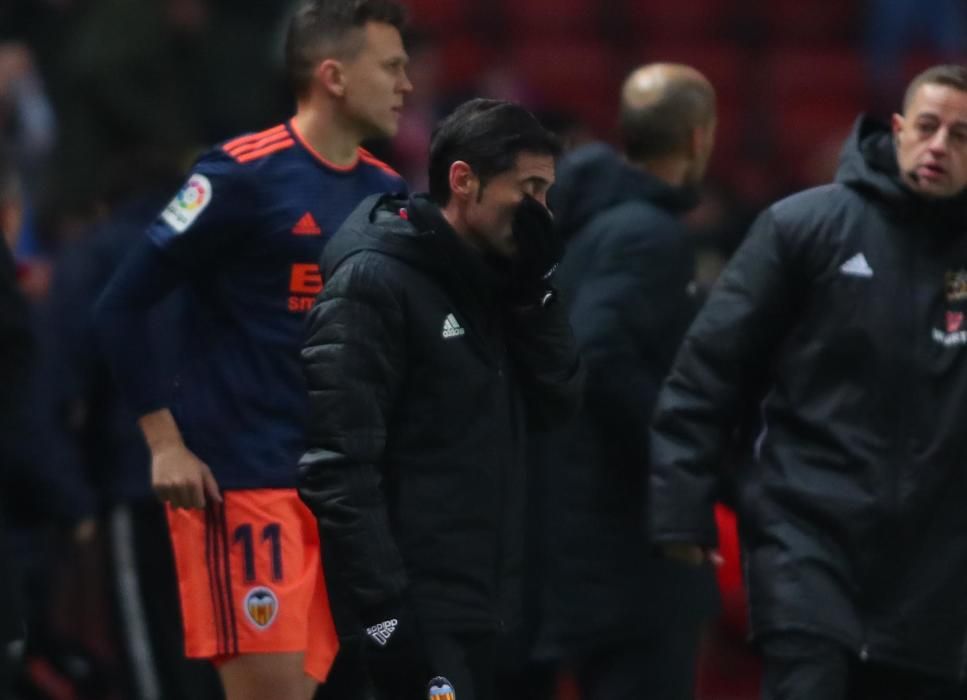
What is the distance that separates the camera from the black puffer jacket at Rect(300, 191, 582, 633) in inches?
192

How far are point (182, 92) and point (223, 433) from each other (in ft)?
22.8

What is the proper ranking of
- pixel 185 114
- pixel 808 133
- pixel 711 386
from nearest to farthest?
1. pixel 711 386
2. pixel 185 114
3. pixel 808 133

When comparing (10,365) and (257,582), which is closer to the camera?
(10,365)

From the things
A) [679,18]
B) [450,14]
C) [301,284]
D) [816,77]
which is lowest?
[816,77]

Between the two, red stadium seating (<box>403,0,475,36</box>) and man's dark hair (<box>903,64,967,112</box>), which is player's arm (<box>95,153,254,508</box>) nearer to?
man's dark hair (<box>903,64,967,112</box>)

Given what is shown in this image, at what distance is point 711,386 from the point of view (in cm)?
562

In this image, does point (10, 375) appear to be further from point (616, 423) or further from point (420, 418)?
point (616, 423)

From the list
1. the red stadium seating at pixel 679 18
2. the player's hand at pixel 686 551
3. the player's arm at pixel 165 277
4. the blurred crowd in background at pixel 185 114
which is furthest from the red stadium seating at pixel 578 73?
the player's hand at pixel 686 551

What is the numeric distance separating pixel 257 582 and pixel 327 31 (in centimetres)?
132

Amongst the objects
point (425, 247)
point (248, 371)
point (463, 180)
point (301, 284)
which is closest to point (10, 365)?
point (248, 371)

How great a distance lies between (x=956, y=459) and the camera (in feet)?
18.1

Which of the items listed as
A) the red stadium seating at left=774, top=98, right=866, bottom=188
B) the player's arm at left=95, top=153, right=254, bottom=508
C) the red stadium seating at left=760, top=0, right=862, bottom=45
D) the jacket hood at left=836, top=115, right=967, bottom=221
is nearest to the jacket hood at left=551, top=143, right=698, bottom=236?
the jacket hood at left=836, top=115, right=967, bottom=221

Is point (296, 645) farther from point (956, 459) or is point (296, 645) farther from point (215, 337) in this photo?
point (956, 459)

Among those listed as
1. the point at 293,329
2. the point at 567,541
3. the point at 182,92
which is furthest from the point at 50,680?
the point at 182,92
